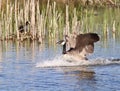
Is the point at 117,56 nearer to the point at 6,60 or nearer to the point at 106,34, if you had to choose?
the point at 6,60

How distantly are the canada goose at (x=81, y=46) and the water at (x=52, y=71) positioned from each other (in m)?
0.39

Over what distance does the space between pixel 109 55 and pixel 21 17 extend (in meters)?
7.34

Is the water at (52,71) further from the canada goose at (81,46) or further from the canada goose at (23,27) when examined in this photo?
the canada goose at (23,27)

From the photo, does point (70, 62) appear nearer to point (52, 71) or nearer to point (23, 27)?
point (52, 71)

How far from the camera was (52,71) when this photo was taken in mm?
18062

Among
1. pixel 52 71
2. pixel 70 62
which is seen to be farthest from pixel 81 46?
pixel 52 71

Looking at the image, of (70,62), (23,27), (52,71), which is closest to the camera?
(52,71)

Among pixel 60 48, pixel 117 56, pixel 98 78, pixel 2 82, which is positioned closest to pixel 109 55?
pixel 117 56

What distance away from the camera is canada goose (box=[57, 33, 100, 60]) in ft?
62.6

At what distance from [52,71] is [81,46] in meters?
1.93

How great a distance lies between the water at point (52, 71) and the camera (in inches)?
596

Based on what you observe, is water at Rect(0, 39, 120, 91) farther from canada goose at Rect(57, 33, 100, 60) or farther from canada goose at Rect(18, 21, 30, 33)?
canada goose at Rect(18, 21, 30, 33)

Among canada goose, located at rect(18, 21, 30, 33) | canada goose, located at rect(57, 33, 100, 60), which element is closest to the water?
canada goose, located at rect(57, 33, 100, 60)

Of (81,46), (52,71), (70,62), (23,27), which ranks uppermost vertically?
(23,27)
